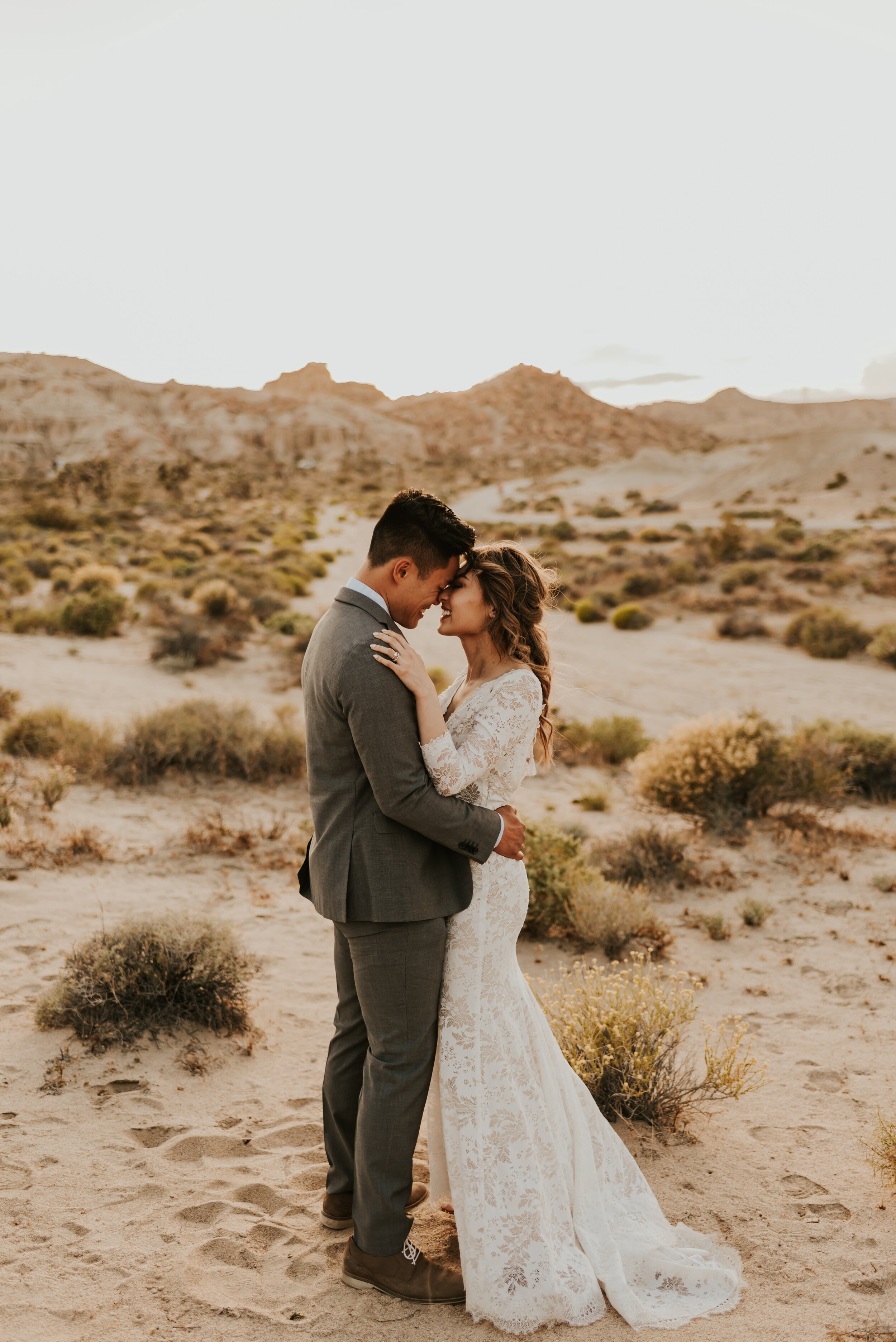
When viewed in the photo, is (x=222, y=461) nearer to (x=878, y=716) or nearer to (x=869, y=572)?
(x=869, y=572)

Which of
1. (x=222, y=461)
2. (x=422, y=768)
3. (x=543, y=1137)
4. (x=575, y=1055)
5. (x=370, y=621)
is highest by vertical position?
(x=222, y=461)

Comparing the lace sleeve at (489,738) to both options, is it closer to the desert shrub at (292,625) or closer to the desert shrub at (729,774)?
the desert shrub at (729,774)

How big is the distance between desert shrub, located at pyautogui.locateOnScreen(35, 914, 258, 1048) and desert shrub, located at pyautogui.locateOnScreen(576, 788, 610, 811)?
478 centimetres

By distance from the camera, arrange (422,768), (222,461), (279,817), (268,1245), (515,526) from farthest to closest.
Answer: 1. (222,461)
2. (515,526)
3. (279,817)
4. (268,1245)
5. (422,768)

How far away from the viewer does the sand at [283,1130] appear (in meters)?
2.84

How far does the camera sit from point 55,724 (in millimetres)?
9250

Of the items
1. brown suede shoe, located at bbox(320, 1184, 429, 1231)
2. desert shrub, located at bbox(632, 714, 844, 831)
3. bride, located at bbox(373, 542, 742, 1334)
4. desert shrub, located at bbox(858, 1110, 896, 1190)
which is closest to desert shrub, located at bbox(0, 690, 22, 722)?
desert shrub, located at bbox(632, 714, 844, 831)

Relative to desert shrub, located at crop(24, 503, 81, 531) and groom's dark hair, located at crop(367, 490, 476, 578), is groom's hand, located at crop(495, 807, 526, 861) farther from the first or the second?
desert shrub, located at crop(24, 503, 81, 531)

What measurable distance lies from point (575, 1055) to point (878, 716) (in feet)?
33.4

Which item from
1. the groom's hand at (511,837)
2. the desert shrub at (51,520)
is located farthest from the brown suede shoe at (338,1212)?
the desert shrub at (51,520)

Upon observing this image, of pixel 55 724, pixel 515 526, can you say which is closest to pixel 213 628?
pixel 55 724

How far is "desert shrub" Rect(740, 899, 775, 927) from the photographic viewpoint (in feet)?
20.4

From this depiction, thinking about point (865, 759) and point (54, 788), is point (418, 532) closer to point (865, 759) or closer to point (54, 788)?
point (54, 788)

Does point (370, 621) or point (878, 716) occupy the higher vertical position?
point (370, 621)
